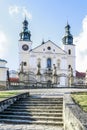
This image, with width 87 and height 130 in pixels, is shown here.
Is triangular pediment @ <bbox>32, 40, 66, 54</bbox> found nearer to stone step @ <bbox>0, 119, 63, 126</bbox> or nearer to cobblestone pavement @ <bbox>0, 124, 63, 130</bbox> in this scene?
stone step @ <bbox>0, 119, 63, 126</bbox>

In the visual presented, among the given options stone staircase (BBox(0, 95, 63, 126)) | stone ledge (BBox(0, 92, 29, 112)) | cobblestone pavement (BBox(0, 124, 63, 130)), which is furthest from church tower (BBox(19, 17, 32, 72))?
cobblestone pavement (BBox(0, 124, 63, 130))

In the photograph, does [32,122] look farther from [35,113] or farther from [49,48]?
[49,48]

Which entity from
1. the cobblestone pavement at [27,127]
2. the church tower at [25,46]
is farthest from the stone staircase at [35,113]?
the church tower at [25,46]

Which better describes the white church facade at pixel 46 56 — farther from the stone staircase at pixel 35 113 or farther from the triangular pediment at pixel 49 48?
the stone staircase at pixel 35 113

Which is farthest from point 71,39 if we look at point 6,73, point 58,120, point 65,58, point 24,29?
point 58,120

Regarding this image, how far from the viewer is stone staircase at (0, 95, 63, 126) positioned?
1126cm

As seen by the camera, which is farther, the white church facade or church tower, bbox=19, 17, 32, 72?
church tower, bbox=19, 17, 32, 72

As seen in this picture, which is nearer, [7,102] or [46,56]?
[7,102]

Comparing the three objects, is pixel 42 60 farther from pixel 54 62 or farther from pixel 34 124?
pixel 34 124

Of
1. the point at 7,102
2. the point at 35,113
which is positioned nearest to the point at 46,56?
the point at 7,102

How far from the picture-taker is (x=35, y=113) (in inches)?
479

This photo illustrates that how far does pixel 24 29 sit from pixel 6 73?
39.8 metres

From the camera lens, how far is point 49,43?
266 ft

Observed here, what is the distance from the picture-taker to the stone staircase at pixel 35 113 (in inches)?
443
